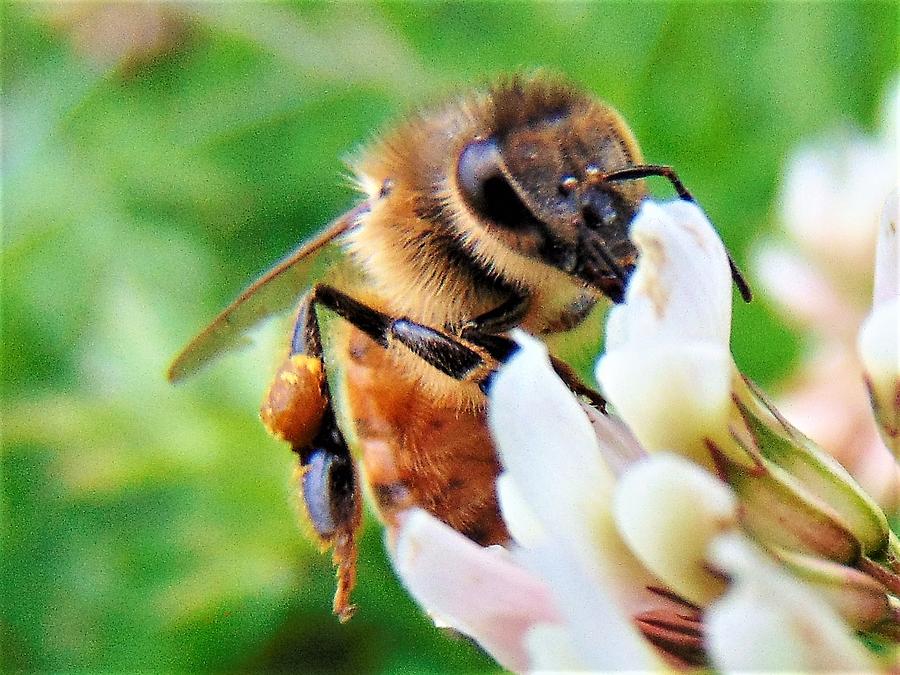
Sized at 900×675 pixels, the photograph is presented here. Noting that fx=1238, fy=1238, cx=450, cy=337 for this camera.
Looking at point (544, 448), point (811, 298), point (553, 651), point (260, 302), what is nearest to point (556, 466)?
point (544, 448)

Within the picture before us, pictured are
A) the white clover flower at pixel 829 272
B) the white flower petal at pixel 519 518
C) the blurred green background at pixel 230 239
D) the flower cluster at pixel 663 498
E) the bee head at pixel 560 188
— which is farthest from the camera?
the blurred green background at pixel 230 239

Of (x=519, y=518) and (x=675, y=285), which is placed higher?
(x=675, y=285)

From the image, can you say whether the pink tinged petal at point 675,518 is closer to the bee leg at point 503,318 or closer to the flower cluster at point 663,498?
the flower cluster at point 663,498

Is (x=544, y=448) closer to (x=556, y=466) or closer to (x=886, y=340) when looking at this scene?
(x=556, y=466)

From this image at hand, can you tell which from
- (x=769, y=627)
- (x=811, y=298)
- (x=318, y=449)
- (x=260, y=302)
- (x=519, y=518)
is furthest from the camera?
(x=811, y=298)

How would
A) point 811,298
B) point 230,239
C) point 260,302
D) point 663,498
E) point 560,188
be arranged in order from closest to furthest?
point 663,498 → point 560,188 → point 260,302 → point 811,298 → point 230,239

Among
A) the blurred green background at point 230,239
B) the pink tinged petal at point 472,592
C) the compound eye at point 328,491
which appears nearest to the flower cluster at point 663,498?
the pink tinged petal at point 472,592

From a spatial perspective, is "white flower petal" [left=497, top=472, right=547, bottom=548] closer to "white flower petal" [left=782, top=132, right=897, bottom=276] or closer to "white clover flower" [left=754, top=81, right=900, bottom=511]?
"white clover flower" [left=754, top=81, right=900, bottom=511]
